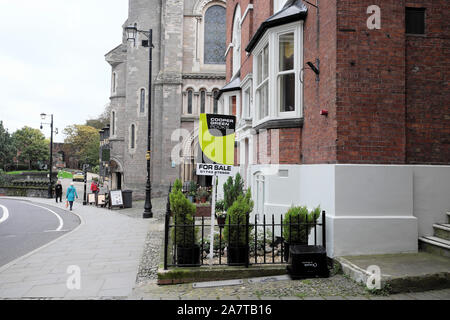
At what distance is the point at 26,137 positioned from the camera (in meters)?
82.9

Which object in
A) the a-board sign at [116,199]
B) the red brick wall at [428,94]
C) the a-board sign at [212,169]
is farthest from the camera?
the a-board sign at [116,199]

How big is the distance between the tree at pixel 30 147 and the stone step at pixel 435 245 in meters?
88.4

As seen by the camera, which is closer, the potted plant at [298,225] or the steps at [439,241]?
the steps at [439,241]

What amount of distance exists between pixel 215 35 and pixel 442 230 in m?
25.6

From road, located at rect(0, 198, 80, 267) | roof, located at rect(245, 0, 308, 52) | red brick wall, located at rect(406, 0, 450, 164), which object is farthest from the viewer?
road, located at rect(0, 198, 80, 267)

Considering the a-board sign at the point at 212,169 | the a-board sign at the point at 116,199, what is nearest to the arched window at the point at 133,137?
the a-board sign at the point at 116,199

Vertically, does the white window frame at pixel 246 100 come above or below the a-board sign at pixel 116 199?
above

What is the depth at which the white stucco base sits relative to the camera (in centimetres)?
604

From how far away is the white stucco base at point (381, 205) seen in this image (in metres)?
6.04

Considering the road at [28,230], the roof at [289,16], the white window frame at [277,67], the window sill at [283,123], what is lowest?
the road at [28,230]

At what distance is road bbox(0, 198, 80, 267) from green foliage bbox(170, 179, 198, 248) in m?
4.88

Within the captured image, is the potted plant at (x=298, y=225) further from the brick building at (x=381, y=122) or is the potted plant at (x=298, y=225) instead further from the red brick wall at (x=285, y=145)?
the red brick wall at (x=285, y=145)

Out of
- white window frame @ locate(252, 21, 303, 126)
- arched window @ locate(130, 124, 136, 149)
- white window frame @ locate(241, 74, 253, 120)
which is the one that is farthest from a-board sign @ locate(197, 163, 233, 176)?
arched window @ locate(130, 124, 136, 149)

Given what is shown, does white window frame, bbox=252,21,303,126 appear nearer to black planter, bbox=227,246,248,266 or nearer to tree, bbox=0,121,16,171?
black planter, bbox=227,246,248,266
